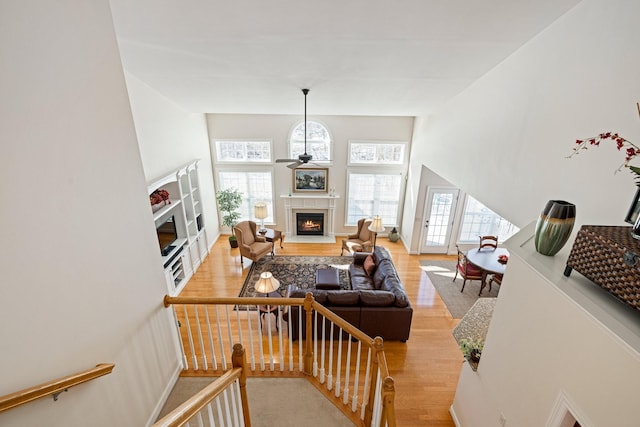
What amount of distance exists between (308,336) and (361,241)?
5030 mm

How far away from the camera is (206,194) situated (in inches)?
295

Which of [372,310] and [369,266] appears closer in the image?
[372,310]

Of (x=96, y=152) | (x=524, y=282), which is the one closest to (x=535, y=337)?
(x=524, y=282)

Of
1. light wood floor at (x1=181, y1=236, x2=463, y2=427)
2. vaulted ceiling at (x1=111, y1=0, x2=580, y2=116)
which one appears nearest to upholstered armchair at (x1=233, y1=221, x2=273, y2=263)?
light wood floor at (x1=181, y1=236, x2=463, y2=427)

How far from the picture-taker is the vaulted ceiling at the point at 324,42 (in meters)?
2.25

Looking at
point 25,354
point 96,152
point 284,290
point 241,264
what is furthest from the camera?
point 241,264

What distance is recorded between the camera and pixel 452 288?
20.0 ft

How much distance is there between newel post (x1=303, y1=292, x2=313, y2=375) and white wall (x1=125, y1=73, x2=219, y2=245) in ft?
11.6

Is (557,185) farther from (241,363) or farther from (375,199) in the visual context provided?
(375,199)

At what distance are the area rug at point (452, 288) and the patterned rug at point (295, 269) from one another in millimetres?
1950

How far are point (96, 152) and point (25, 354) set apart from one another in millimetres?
1179

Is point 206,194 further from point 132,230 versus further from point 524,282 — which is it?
point 524,282

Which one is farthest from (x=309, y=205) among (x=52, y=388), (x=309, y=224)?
(x=52, y=388)

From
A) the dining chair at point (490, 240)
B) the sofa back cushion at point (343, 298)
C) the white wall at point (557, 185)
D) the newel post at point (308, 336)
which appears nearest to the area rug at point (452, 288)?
the dining chair at point (490, 240)
